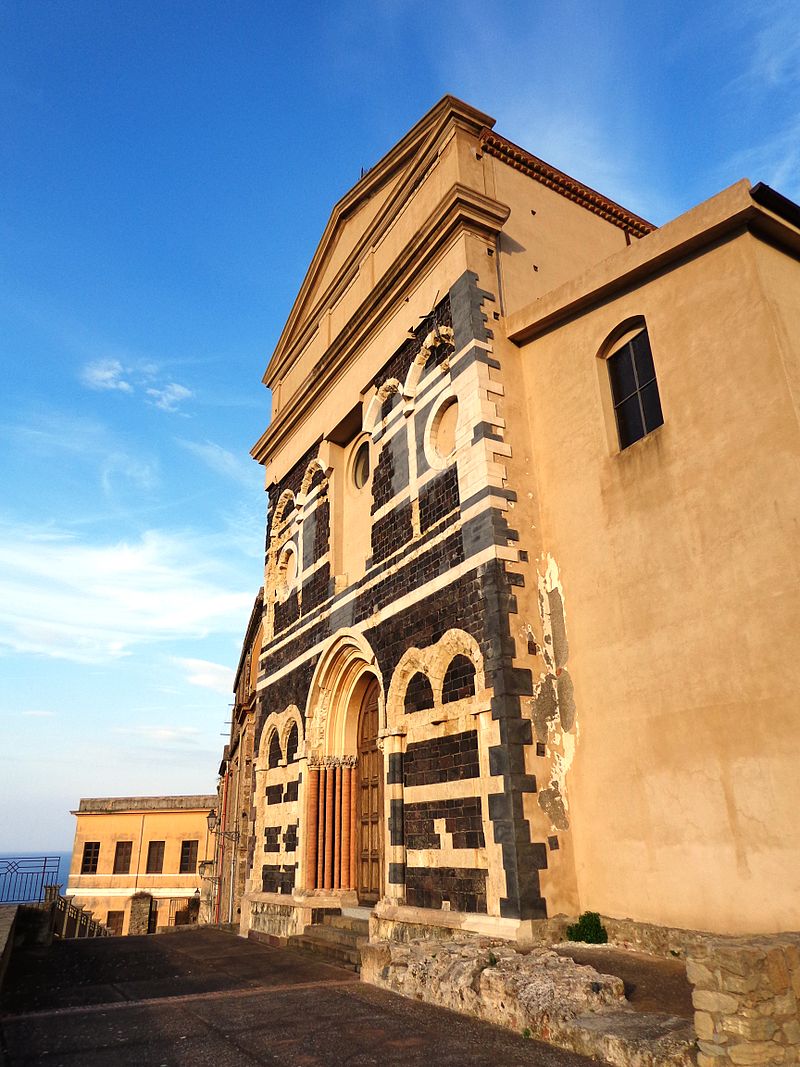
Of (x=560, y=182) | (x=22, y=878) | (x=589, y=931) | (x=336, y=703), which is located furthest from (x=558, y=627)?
(x=22, y=878)

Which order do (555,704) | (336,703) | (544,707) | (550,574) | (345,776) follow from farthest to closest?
(336,703), (345,776), (550,574), (555,704), (544,707)

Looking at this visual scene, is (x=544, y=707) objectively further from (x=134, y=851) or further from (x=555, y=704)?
(x=134, y=851)

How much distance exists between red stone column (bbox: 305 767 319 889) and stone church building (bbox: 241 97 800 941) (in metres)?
0.05

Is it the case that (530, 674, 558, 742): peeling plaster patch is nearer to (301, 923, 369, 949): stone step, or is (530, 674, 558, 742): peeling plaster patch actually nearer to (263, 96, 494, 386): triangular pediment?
(301, 923, 369, 949): stone step

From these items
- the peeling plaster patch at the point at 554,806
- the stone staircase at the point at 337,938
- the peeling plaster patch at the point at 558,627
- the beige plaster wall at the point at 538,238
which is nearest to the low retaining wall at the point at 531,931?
the peeling plaster patch at the point at 554,806

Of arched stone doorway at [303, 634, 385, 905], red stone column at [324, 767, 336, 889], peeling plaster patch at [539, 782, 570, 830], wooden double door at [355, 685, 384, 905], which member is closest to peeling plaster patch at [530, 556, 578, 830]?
peeling plaster patch at [539, 782, 570, 830]

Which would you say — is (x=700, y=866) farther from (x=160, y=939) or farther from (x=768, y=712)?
(x=160, y=939)

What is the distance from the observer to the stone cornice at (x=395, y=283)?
422 inches

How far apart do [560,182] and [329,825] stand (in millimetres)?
11610

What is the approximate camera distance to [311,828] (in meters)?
12.7

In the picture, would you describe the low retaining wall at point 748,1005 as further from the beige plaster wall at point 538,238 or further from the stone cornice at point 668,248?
the beige plaster wall at point 538,238

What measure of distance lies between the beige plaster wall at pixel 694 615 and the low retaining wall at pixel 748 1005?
2.39m

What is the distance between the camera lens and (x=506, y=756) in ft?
26.9

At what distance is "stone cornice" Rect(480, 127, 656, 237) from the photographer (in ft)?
39.3
